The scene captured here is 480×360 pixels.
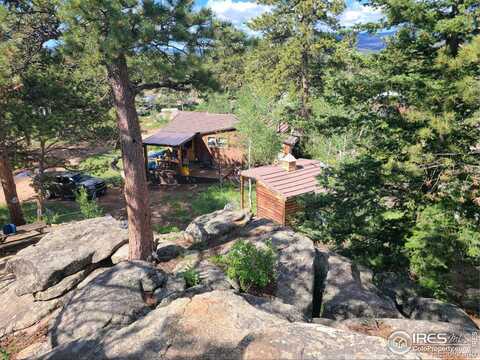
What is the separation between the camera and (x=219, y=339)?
11.8ft

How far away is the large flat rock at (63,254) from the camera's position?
761 cm

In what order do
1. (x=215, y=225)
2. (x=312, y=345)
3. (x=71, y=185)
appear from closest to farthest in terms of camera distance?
(x=312, y=345) → (x=215, y=225) → (x=71, y=185)

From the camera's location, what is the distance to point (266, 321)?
12.8 ft

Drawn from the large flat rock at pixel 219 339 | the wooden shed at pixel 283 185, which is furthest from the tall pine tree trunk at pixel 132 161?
the wooden shed at pixel 283 185

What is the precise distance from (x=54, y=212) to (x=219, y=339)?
1939 cm

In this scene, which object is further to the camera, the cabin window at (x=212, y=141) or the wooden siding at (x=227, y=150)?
the cabin window at (x=212, y=141)

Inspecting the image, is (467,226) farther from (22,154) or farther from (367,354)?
(22,154)

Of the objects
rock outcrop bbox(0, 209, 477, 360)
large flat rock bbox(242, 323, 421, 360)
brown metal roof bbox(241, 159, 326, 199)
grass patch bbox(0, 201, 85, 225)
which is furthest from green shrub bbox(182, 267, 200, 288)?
grass patch bbox(0, 201, 85, 225)

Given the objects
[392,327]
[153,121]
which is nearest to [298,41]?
[392,327]

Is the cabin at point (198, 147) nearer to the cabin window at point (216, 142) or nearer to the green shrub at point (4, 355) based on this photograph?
the cabin window at point (216, 142)

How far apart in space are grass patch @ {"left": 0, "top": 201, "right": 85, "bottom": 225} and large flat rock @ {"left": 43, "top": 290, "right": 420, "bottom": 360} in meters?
14.3

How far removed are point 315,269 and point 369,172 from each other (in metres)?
3.19

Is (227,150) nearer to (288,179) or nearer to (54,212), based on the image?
(288,179)

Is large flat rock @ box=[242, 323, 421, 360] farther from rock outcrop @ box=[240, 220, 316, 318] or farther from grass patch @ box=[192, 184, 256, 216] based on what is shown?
grass patch @ box=[192, 184, 256, 216]
